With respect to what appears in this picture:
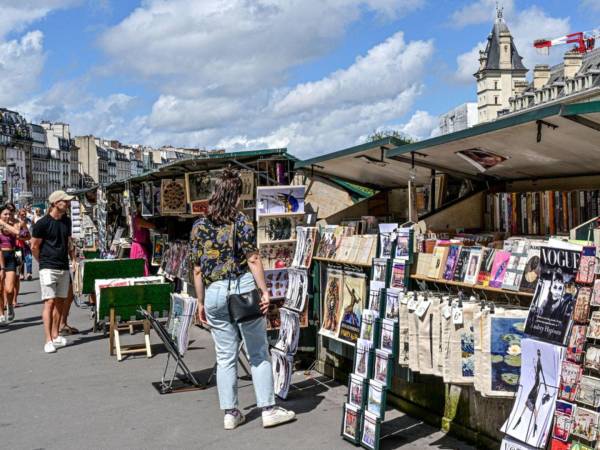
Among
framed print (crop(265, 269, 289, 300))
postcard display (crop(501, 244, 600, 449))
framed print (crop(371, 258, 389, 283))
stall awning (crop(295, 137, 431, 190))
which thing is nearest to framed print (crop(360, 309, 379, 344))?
framed print (crop(371, 258, 389, 283))

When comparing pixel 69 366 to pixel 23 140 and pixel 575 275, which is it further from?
pixel 23 140

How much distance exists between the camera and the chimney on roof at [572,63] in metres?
107

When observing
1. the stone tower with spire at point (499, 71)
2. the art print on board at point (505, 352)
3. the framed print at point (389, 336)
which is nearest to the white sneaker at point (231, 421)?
the framed print at point (389, 336)

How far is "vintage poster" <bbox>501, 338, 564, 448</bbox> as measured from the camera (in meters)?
3.98

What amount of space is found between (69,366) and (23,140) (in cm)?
12599

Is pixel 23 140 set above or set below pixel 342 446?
above

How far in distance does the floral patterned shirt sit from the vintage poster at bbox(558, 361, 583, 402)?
2.54 meters

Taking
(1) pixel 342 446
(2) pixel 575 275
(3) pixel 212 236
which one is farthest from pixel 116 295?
(2) pixel 575 275

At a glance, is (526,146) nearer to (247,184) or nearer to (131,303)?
(247,184)

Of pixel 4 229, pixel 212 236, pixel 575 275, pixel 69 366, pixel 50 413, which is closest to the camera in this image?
pixel 575 275

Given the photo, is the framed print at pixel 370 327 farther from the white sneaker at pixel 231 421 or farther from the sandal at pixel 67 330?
the sandal at pixel 67 330

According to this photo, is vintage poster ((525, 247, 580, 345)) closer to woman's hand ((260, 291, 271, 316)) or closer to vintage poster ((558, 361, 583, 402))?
vintage poster ((558, 361, 583, 402))

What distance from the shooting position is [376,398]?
17.1ft

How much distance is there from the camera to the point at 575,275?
3928mm
